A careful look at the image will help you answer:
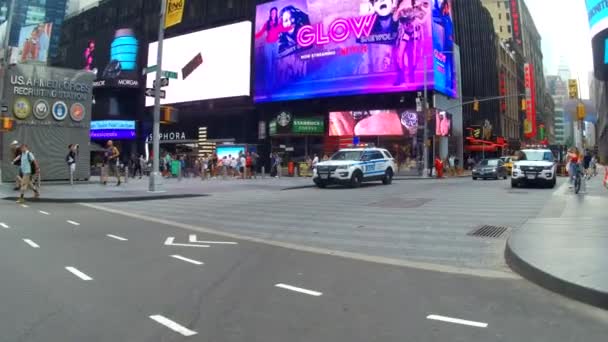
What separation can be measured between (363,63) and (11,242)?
35776 millimetres

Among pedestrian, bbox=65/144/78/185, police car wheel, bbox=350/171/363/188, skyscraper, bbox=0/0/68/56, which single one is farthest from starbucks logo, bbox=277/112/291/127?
pedestrian, bbox=65/144/78/185

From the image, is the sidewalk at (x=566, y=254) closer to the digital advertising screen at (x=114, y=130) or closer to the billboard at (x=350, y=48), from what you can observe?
the billboard at (x=350, y=48)

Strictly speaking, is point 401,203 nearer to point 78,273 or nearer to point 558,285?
point 558,285

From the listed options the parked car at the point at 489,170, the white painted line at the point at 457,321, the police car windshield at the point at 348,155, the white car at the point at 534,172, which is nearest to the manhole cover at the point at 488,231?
the white painted line at the point at 457,321

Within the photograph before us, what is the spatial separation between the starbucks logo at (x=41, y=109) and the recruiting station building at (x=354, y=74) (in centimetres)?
2388

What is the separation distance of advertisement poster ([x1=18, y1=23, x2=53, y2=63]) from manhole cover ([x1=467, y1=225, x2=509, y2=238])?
36.5 m

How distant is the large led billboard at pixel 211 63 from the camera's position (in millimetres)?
48812

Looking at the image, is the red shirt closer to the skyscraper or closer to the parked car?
the skyscraper

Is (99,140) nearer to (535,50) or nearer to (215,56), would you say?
(215,56)

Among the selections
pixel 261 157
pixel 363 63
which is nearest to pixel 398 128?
pixel 363 63

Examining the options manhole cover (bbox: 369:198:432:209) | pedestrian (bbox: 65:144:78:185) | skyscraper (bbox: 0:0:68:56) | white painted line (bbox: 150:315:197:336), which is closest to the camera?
white painted line (bbox: 150:315:197:336)

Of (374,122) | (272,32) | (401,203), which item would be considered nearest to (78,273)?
(401,203)

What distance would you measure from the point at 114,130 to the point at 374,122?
104 ft

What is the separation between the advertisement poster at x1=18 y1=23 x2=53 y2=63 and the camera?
36781 millimetres
